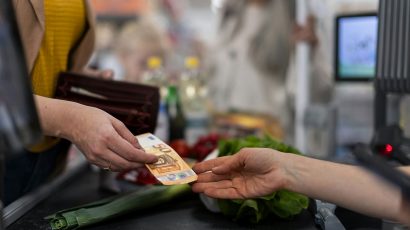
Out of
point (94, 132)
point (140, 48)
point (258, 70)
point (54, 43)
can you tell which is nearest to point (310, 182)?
point (94, 132)

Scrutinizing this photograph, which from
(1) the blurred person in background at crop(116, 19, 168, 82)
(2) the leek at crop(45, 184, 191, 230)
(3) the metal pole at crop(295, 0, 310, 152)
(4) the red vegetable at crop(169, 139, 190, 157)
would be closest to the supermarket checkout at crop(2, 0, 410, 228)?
(2) the leek at crop(45, 184, 191, 230)

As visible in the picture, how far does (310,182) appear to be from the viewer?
985mm

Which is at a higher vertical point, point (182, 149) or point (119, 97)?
point (119, 97)

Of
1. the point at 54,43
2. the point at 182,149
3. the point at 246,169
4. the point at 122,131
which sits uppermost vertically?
the point at 54,43

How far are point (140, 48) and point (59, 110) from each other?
2804 millimetres

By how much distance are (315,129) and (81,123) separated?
1.53 metres

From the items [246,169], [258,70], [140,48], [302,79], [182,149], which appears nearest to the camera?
[246,169]

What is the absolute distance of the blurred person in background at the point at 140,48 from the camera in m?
3.75

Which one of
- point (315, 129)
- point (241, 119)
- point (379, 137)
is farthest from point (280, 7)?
point (379, 137)

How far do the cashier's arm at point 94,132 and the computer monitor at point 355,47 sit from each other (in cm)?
152

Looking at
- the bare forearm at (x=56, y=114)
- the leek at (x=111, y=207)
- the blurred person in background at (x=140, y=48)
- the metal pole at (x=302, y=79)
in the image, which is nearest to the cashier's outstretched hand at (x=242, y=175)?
the leek at (x=111, y=207)

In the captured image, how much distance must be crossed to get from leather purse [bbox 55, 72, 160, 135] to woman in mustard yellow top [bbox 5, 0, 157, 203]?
0.18 ft

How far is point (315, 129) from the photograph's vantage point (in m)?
2.33

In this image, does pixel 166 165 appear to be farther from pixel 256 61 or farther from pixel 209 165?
pixel 256 61
